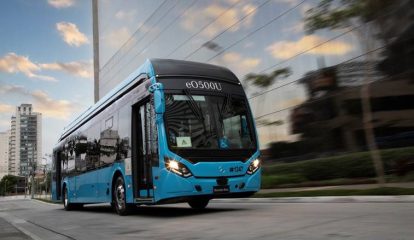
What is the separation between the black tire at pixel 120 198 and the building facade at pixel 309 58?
755cm

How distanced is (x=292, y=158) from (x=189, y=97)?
632 inches

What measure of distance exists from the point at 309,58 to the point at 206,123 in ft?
50.6

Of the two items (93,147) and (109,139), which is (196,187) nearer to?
(109,139)

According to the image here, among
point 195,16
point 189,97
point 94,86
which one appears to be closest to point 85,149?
point 189,97

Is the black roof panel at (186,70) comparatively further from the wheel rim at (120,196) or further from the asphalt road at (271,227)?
the wheel rim at (120,196)

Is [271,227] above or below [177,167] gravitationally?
below

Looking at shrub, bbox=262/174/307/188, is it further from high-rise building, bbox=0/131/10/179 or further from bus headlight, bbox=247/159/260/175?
high-rise building, bbox=0/131/10/179

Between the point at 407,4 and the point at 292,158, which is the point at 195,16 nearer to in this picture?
the point at 292,158

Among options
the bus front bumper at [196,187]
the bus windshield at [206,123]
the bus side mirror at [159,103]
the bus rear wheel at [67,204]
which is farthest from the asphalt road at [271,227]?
the bus rear wheel at [67,204]

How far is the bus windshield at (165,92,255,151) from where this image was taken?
10.8 metres

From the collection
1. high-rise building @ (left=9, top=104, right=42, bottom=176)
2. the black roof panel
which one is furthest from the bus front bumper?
high-rise building @ (left=9, top=104, right=42, bottom=176)

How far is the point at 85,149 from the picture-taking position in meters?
17.1

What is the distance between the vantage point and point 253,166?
448 inches

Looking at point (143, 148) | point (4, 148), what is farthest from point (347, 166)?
point (4, 148)
